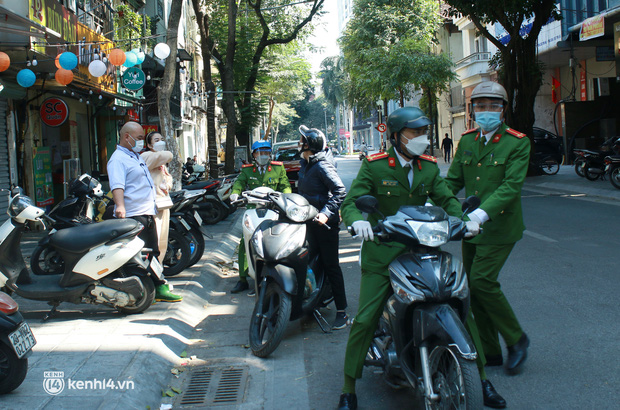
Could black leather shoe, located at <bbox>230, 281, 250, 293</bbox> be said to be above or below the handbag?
below

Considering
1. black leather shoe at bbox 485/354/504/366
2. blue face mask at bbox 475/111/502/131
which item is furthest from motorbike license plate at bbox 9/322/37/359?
blue face mask at bbox 475/111/502/131

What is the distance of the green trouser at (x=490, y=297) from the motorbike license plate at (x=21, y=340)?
280cm

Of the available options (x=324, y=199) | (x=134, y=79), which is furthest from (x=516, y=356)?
(x=134, y=79)

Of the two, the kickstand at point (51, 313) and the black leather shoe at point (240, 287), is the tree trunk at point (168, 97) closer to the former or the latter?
the black leather shoe at point (240, 287)

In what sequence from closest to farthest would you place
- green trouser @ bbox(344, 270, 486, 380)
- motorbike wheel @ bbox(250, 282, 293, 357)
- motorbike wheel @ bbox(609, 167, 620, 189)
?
1. green trouser @ bbox(344, 270, 486, 380)
2. motorbike wheel @ bbox(250, 282, 293, 357)
3. motorbike wheel @ bbox(609, 167, 620, 189)

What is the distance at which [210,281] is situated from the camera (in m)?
7.75

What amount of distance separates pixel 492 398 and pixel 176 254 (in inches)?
196

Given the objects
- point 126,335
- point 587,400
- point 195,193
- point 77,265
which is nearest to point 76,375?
point 126,335

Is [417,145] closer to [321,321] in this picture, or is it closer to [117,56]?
[321,321]

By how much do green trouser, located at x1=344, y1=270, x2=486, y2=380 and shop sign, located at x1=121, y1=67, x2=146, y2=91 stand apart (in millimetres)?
12766

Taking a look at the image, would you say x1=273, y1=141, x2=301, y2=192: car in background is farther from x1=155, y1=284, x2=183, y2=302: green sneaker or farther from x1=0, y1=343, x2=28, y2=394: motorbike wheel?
x1=0, y1=343, x2=28, y2=394: motorbike wheel

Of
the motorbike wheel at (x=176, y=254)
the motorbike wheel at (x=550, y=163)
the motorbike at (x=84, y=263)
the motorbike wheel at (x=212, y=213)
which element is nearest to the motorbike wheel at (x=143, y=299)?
the motorbike at (x=84, y=263)

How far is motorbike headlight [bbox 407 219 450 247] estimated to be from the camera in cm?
314
